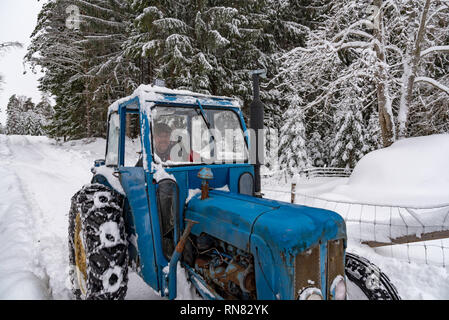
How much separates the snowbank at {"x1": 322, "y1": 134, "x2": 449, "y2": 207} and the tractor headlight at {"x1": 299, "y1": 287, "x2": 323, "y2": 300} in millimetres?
5181

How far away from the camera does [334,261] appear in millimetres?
1998

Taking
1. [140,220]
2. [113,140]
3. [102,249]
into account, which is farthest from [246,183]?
[113,140]

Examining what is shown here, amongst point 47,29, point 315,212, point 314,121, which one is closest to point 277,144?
point 314,121

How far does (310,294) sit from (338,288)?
31cm

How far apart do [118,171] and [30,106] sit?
7871cm

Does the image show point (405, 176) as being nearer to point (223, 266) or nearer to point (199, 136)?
A: point (199, 136)

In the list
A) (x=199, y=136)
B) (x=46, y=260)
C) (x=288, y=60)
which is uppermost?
(x=288, y=60)

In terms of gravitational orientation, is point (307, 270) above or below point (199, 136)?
below

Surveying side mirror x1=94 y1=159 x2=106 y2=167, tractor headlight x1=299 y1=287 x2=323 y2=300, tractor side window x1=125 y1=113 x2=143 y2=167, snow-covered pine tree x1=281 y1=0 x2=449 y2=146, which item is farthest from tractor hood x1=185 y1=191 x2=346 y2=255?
snow-covered pine tree x1=281 y1=0 x2=449 y2=146

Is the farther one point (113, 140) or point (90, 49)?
point (90, 49)

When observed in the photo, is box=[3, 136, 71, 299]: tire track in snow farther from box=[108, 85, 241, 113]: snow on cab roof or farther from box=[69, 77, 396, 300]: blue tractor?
box=[108, 85, 241, 113]: snow on cab roof

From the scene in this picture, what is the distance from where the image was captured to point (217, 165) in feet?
9.68

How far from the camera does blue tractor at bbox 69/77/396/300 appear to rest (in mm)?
1868
